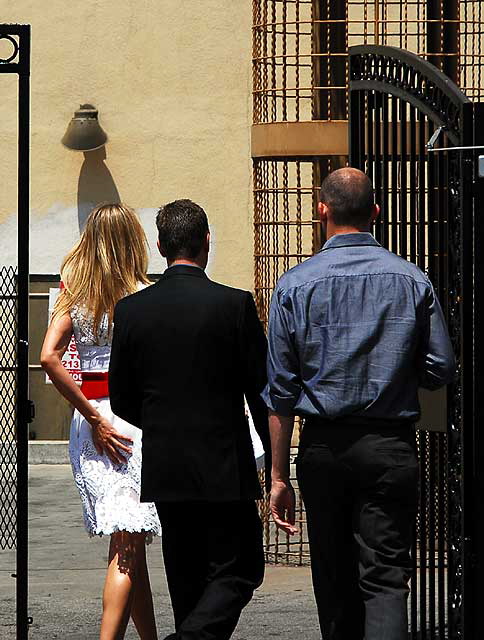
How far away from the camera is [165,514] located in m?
5.25

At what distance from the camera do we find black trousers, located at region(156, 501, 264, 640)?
5.14 m

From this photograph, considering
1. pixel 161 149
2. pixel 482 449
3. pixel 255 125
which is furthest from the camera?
pixel 161 149

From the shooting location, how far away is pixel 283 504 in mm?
5020

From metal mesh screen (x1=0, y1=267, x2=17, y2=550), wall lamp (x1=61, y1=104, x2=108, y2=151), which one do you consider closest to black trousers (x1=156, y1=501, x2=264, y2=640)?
metal mesh screen (x1=0, y1=267, x2=17, y2=550)

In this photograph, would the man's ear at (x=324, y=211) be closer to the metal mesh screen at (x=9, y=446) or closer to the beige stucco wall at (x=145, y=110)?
the metal mesh screen at (x=9, y=446)

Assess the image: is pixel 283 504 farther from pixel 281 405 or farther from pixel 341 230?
pixel 341 230

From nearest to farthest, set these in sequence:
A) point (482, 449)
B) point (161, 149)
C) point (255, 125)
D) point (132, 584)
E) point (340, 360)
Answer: point (340, 360), point (482, 449), point (132, 584), point (255, 125), point (161, 149)

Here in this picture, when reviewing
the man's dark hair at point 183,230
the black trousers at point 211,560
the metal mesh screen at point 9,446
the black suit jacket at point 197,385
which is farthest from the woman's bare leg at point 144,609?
the man's dark hair at point 183,230

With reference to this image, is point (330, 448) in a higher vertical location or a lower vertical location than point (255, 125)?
lower

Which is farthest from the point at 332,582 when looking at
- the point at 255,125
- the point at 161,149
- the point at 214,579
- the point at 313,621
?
the point at 161,149

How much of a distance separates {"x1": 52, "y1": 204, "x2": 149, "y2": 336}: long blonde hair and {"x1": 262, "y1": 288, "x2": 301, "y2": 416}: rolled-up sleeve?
3.46 ft

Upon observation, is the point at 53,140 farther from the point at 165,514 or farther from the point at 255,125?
the point at 165,514

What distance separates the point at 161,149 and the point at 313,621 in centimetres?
880

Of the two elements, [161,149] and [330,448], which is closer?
[330,448]
